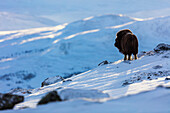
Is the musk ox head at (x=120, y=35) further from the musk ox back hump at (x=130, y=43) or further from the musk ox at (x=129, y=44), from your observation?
the musk ox back hump at (x=130, y=43)

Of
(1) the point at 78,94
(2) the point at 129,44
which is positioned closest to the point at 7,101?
(1) the point at 78,94

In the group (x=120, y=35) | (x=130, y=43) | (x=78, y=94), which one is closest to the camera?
(x=78, y=94)

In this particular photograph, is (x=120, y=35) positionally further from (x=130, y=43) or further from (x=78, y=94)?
(x=78, y=94)

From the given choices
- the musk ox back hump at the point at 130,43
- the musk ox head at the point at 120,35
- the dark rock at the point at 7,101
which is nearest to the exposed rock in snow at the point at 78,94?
the dark rock at the point at 7,101

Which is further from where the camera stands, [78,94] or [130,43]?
[130,43]

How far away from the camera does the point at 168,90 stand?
4.26 metres

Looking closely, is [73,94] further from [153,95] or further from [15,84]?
[15,84]

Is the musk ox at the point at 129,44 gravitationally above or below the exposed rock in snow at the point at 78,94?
above

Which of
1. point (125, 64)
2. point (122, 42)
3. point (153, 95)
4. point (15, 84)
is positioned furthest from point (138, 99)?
point (15, 84)

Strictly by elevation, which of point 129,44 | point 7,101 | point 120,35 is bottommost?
point 7,101

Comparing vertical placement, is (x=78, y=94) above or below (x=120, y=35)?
below

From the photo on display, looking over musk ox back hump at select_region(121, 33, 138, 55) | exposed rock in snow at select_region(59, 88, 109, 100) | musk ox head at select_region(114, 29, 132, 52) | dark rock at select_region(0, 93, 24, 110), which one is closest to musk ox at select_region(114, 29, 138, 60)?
musk ox back hump at select_region(121, 33, 138, 55)

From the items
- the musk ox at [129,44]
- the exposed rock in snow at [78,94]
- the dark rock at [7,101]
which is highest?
the musk ox at [129,44]

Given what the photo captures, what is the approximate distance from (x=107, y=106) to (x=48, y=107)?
1.06 metres
